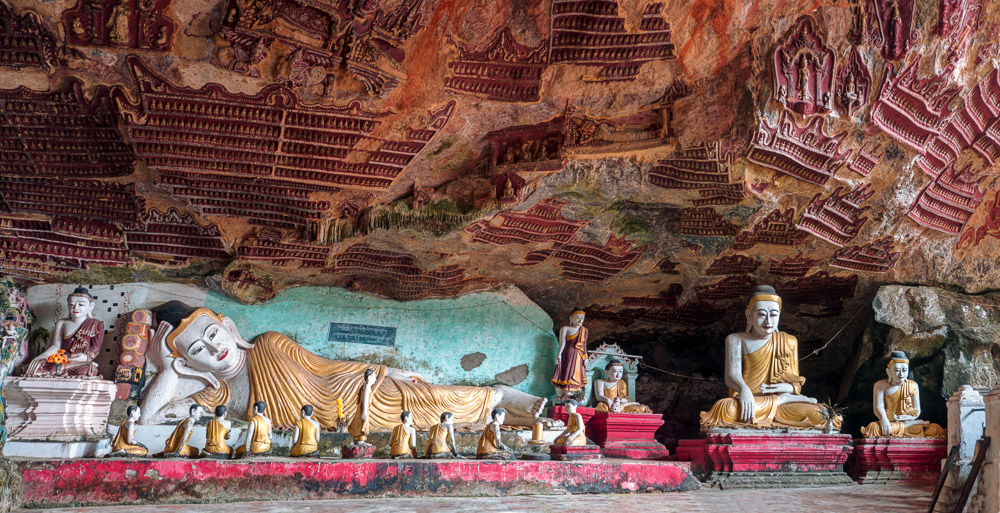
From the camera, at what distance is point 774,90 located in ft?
23.0

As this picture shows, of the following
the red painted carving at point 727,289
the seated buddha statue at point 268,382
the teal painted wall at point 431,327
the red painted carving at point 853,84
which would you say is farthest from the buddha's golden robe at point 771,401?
the teal painted wall at point 431,327

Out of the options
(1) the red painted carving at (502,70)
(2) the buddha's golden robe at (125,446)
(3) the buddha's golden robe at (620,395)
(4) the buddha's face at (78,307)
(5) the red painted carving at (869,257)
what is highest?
(1) the red painted carving at (502,70)

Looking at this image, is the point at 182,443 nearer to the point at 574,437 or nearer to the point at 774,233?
the point at 574,437

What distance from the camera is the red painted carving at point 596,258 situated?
959 centimetres

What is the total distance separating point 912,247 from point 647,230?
3.58 meters

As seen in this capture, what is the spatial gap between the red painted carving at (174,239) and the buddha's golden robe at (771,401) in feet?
19.1

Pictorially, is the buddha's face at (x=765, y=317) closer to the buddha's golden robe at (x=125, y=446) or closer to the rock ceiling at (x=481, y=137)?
the rock ceiling at (x=481, y=137)

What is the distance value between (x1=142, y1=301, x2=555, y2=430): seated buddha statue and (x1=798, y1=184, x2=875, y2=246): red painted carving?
13.0 ft

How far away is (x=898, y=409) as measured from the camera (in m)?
9.06

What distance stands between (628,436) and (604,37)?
201 inches

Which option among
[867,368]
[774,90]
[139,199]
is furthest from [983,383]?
[139,199]

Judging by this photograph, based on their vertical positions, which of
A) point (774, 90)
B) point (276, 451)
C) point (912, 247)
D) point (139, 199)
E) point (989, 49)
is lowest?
point (276, 451)

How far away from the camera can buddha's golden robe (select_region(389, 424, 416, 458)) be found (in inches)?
269

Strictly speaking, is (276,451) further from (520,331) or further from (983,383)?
(983,383)
